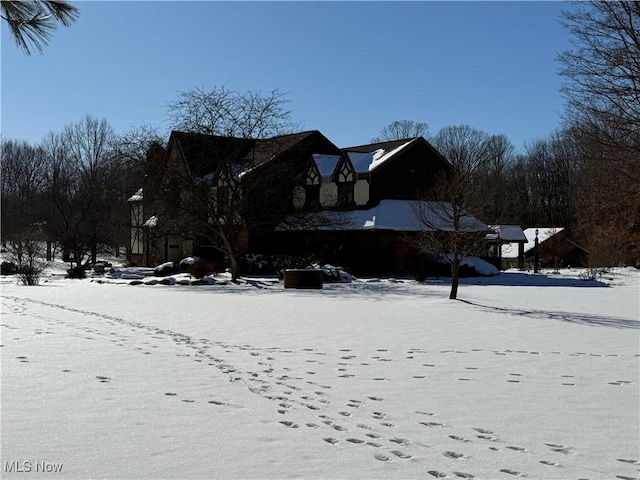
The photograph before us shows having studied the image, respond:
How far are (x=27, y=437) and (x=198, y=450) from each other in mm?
1511

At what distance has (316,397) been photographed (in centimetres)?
748

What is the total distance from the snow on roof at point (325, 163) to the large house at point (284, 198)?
7cm

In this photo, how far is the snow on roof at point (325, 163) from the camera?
144 ft

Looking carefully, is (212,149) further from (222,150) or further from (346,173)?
(346,173)

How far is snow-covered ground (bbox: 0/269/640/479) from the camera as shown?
5.26 m

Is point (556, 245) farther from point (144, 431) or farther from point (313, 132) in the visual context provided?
point (144, 431)

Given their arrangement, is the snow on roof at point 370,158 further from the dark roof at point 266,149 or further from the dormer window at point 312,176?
the dark roof at point 266,149

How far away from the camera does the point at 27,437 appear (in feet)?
18.6

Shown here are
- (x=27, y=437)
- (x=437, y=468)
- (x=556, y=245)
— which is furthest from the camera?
(x=556, y=245)

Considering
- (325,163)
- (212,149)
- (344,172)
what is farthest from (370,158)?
(212,149)

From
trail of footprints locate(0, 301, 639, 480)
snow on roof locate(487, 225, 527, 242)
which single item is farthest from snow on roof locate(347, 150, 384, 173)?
trail of footprints locate(0, 301, 639, 480)

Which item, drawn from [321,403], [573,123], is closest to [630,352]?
[321,403]

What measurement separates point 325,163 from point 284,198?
11.1 meters

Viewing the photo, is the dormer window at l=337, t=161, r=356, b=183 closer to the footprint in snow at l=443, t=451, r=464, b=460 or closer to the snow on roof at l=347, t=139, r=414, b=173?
the snow on roof at l=347, t=139, r=414, b=173
